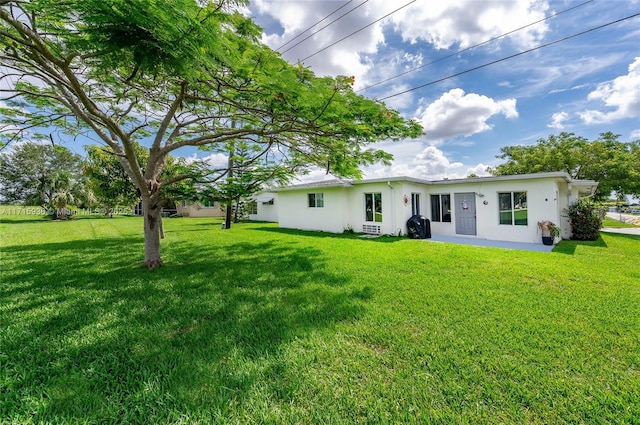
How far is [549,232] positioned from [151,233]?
13.7 metres

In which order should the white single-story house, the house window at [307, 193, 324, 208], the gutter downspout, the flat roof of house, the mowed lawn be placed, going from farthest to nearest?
the house window at [307, 193, 324, 208] < the gutter downspout < the white single-story house < the flat roof of house < the mowed lawn

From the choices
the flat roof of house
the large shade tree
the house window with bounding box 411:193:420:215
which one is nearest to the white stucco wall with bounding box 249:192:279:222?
the flat roof of house

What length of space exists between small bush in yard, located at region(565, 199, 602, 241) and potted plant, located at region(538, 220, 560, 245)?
94.2 inches

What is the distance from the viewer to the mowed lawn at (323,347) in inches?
81.7

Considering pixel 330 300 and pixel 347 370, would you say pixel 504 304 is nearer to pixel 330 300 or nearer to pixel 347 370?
pixel 330 300

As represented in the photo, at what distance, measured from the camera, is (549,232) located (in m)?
9.62

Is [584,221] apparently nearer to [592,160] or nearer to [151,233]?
[592,160]

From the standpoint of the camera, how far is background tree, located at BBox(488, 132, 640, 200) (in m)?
16.8

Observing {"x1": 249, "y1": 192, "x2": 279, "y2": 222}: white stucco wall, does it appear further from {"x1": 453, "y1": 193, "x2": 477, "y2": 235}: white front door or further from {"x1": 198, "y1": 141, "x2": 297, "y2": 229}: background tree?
{"x1": 453, "y1": 193, "x2": 477, "y2": 235}: white front door

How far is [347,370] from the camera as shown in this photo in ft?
8.31

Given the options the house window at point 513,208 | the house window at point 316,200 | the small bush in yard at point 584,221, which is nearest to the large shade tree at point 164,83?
the house window at point 316,200

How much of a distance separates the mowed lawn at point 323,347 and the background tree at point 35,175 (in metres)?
24.9

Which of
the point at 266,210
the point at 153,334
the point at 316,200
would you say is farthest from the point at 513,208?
the point at 266,210

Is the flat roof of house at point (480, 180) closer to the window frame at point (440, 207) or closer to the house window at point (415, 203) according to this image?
the house window at point (415, 203)
